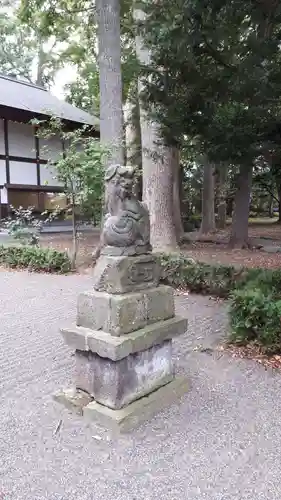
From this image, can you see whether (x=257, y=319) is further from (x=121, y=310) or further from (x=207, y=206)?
(x=207, y=206)

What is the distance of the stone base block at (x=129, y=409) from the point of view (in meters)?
2.89

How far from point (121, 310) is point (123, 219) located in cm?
66

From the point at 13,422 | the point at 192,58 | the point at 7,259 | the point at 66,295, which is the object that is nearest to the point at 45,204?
the point at 7,259

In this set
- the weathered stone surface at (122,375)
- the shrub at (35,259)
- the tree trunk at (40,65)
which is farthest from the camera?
the tree trunk at (40,65)

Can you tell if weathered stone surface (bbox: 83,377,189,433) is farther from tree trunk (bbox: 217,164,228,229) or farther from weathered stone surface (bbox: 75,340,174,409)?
tree trunk (bbox: 217,164,228,229)

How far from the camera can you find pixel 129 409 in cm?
299

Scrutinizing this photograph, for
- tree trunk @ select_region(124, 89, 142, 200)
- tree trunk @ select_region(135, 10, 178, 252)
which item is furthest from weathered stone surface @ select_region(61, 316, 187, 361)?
tree trunk @ select_region(124, 89, 142, 200)

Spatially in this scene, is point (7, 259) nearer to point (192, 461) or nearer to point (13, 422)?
point (13, 422)

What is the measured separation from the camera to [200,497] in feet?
7.36

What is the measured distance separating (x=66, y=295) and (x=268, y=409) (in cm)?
487

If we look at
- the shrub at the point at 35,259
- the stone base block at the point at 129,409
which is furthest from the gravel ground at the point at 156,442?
the shrub at the point at 35,259

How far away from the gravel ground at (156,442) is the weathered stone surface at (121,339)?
1.82ft

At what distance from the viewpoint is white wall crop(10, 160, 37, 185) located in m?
16.5

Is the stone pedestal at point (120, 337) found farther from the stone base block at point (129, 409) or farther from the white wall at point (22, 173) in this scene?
the white wall at point (22, 173)
